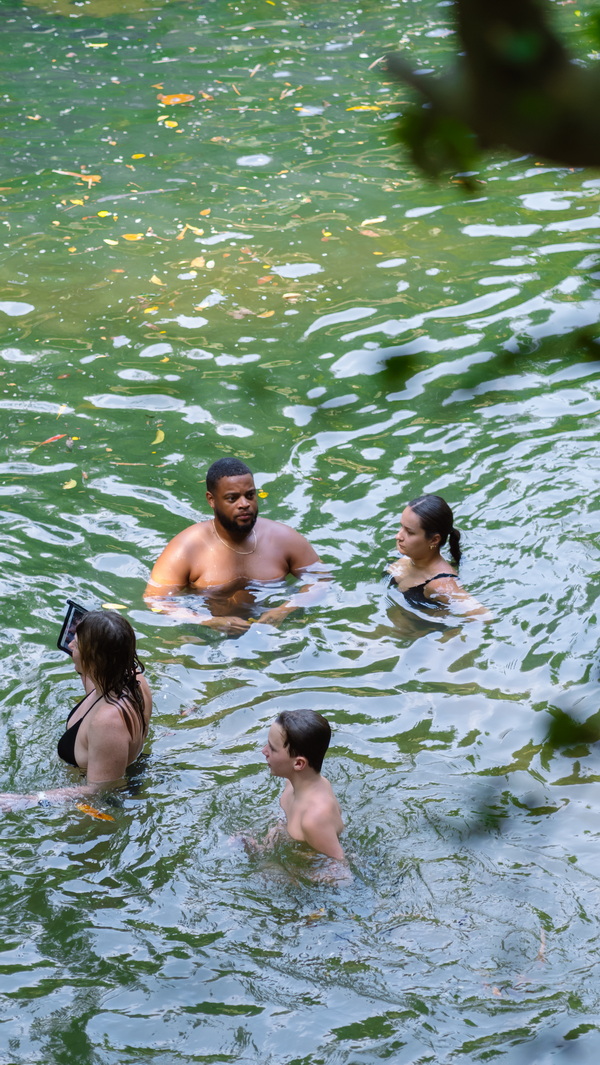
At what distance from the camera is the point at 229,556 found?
8.57m

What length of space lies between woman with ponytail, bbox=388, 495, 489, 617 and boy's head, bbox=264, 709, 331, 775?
267 centimetres

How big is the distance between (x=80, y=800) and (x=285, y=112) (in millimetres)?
13862

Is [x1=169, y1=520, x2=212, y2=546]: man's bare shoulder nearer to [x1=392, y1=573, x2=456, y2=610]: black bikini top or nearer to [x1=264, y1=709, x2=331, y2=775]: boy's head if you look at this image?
[x1=392, y1=573, x2=456, y2=610]: black bikini top

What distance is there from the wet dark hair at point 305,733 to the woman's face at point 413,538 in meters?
2.65

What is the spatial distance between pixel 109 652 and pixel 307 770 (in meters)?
1.17

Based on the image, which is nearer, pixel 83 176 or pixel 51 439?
pixel 51 439

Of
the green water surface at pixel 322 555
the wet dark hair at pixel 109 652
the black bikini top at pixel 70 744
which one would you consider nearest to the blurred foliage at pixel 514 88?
the green water surface at pixel 322 555

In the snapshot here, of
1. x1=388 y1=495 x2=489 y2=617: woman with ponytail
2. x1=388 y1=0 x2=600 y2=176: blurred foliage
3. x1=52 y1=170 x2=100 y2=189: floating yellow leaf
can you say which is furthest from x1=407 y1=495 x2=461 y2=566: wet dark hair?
x1=52 y1=170 x2=100 y2=189: floating yellow leaf

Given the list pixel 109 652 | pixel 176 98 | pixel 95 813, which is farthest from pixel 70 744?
pixel 176 98

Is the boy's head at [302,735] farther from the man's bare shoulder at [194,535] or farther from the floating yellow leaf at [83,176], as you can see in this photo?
the floating yellow leaf at [83,176]

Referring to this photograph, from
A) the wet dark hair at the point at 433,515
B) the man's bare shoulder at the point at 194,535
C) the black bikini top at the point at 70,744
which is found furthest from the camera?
the man's bare shoulder at the point at 194,535

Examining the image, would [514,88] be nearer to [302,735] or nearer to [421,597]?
[302,735]

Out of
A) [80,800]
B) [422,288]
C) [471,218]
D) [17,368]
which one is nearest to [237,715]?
[80,800]

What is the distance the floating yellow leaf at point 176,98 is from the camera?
59.0ft
